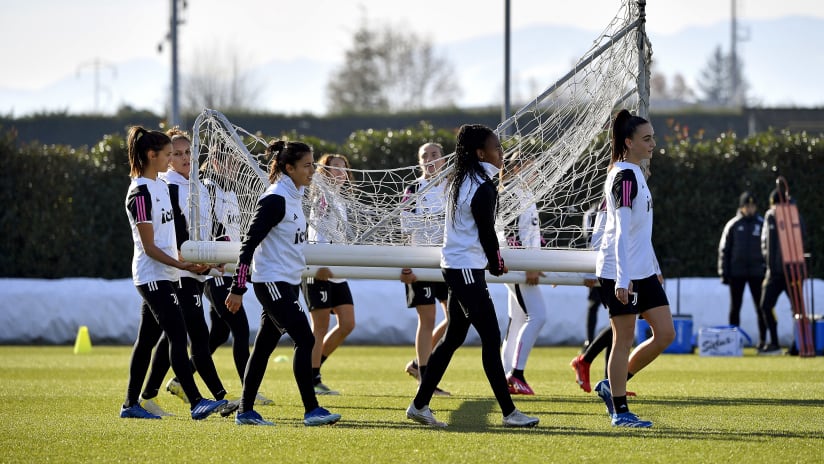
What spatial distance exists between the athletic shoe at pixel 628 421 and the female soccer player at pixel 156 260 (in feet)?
9.49

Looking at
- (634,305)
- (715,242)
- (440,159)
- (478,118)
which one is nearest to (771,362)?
(715,242)

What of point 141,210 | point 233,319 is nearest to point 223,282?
point 233,319

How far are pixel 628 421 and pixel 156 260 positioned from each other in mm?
3540

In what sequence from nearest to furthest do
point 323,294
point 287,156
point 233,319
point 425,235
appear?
point 287,156 < point 233,319 < point 425,235 < point 323,294

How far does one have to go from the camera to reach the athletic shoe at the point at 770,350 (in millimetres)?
17547

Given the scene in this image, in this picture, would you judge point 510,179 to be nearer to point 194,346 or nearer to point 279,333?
point 279,333

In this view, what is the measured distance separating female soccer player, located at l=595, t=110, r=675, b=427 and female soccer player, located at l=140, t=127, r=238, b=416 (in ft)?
9.40

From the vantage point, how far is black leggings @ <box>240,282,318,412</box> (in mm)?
8844

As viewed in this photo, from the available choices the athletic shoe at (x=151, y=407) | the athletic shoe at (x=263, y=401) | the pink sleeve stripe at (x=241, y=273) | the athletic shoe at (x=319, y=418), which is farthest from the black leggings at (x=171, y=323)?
the athletic shoe at (x=263, y=401)

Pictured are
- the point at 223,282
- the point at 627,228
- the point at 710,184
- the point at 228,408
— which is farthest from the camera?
the point at 710,184

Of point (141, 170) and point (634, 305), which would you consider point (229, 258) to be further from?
point (634, 305)

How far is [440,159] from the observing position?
11.0 meters

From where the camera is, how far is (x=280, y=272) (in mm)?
8898

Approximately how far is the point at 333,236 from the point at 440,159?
1.15 meters
